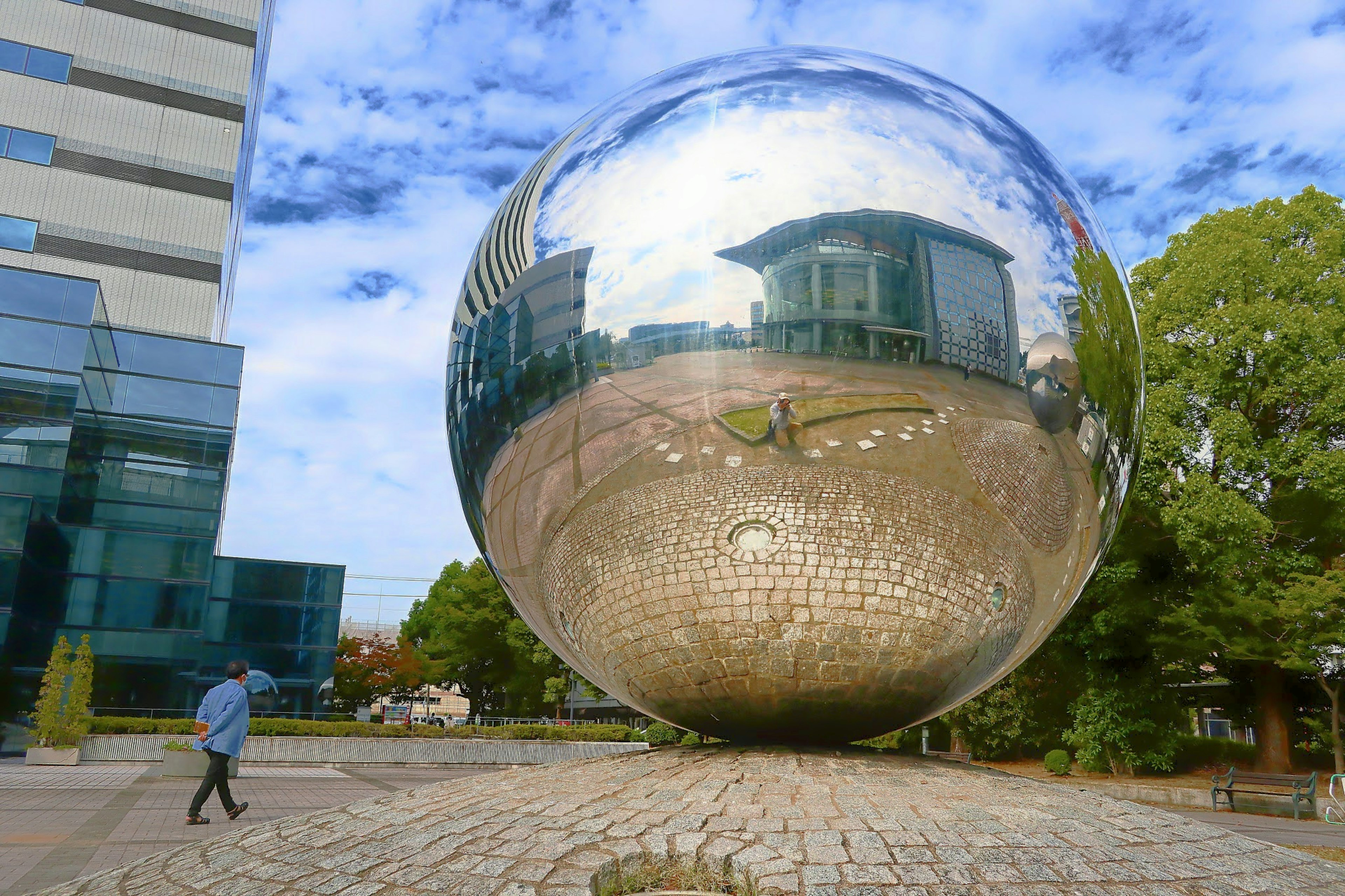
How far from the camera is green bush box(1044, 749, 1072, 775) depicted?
2467 centimetres

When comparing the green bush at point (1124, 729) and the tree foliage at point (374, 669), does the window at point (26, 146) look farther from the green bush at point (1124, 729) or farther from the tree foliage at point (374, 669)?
the green bush at point (1124, 729)

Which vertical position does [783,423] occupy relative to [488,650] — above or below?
above

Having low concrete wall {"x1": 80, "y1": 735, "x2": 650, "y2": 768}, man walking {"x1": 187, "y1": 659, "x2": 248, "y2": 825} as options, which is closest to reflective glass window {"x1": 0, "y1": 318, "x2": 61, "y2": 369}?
low concrete wall {"x1": 80, "y1": 735, "x2": 650, "y2": 768}

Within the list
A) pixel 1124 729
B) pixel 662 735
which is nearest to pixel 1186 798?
pixel 1124 729

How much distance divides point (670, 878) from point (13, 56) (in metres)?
47.9

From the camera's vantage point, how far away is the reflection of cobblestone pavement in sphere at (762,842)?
160 inches

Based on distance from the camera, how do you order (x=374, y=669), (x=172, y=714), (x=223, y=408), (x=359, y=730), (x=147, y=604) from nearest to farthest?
(x=359, y=730) → (x=147, y=604) → (x=172, y=714) → (x=223, y=408) → (x=374, y=669)

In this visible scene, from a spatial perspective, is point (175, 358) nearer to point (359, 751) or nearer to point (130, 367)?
point (130, 367)

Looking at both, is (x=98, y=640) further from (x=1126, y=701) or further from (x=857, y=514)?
(x=857, y=514)

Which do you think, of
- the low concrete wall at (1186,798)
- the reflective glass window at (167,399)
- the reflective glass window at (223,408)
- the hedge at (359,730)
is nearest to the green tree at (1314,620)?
the low concrete wall at (1186,798)

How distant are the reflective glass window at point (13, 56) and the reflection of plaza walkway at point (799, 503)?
4500 centimetres

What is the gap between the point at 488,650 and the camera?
49.8 meters

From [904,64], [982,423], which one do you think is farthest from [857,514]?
[904,64]

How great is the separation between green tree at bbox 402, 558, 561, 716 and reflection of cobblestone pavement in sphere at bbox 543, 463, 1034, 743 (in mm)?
37787
